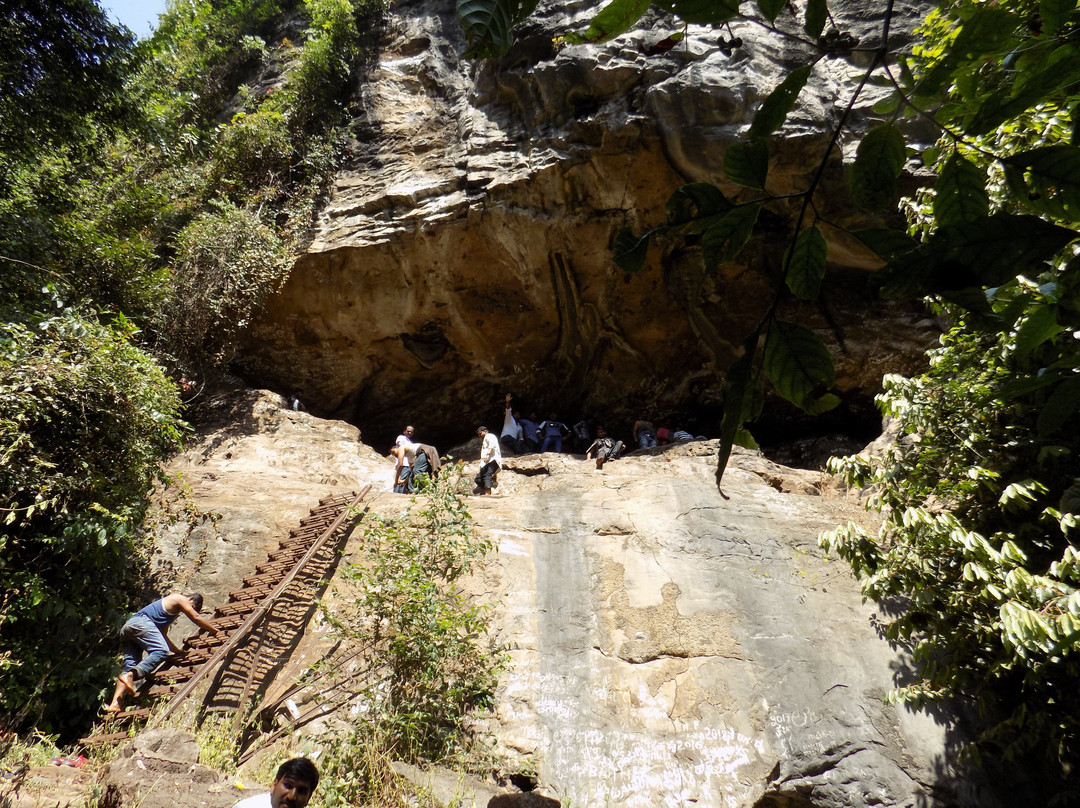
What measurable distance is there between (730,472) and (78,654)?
5.81 metres

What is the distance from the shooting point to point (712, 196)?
40.1 inches

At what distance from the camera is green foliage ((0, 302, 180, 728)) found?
421cm

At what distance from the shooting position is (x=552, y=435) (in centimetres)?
939

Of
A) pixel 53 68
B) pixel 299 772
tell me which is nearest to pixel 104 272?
pixel 53 68

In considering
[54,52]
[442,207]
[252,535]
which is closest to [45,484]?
[252,535]

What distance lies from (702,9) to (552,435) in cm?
A: 854

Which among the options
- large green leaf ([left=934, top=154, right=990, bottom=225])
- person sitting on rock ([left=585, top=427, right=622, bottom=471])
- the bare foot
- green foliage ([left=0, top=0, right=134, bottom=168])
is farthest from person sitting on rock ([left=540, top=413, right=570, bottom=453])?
large green leaf ([left=934, top=154, right=990, bottom=225])

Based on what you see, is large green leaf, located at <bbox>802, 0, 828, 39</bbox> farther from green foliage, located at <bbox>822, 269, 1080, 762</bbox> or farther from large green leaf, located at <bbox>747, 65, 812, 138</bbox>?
green foliage, located at <bbox>822, 269, 1080, 762</bbox>

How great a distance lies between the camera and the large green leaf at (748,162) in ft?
3.21

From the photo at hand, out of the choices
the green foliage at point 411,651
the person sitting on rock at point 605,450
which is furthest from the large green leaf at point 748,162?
the person sitting on rock at point 605,450

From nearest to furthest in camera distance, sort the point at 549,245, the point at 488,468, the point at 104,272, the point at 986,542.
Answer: the point at 986,542, the point at 104,272, the point at 488,468, the point at 549,245

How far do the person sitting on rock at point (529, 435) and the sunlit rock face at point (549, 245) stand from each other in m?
0.97

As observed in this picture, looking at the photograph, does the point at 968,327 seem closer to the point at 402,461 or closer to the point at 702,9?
the point at 702,9

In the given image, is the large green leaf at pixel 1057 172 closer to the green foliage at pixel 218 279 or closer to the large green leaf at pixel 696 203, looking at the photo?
the large green leaf at pixel 696 203
